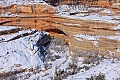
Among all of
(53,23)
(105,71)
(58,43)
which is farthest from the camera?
(53,23)

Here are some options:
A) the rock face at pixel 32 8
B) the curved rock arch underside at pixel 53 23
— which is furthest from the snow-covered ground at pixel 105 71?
the rock face at pixel 32 8

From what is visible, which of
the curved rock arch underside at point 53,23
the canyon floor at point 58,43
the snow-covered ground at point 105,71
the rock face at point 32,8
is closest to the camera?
the snow-covered ground at point 105,71

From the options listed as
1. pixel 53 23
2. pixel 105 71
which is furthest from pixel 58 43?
pixel 105 71

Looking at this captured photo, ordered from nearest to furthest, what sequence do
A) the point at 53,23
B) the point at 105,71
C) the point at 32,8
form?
the point at 105,71 < the point at 53,23 < the point at 32,8

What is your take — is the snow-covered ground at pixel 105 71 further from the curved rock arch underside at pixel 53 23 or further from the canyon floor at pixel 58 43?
the curved rock arch underside at pixel 53 23

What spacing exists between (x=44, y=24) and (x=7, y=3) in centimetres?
323

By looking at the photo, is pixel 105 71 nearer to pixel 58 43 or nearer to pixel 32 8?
pixel 58 43

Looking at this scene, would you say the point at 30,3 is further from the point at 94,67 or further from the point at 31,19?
the point at 94,67

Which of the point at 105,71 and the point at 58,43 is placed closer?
the point at 105,71

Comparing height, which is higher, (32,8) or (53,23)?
(32,8)

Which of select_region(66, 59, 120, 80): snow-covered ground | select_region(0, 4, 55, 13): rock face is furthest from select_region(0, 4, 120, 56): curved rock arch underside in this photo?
select_region(66, 59, 120, 80): snow-covered ground

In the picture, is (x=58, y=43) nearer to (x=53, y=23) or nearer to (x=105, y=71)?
(x=53, y=23)

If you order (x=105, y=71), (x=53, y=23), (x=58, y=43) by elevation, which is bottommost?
(x=58, y=43)

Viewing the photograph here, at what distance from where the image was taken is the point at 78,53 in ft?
45.8
